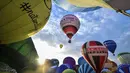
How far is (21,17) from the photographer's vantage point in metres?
4.57

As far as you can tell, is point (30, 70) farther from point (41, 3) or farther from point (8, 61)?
point (41, 3)

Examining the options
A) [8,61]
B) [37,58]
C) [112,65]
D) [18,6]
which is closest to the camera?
[18,6]

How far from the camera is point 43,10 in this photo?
496 cm

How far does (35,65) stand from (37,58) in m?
0.82

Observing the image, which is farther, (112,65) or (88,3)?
(112,65)

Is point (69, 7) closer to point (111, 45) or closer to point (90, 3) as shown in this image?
point (90, 3)

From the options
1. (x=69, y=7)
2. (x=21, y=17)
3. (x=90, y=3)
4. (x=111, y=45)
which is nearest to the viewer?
(x=21, y=17)

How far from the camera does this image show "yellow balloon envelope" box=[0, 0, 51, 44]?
4.37 meters

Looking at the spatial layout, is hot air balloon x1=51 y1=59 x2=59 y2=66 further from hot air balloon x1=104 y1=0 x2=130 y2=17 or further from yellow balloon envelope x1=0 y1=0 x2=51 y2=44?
yellow balloon envelope x1=0 y1=0 x2=51 y2=44

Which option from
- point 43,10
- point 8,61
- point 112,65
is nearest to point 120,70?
point 112,65

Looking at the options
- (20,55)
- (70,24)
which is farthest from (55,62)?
(20,55)

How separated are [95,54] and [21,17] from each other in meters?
6.79

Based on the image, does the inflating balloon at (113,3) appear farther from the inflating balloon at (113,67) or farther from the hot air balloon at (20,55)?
the inflating balloon at (113,67)

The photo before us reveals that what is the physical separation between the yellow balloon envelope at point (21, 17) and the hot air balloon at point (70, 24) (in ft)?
21.6
